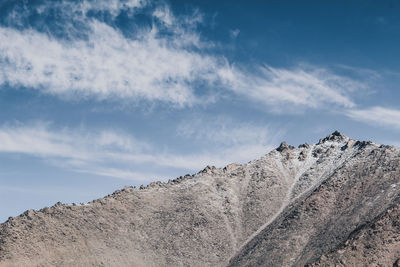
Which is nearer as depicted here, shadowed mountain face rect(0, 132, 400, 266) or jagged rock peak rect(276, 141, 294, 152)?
shadowed mountain face rect(0, 132, 400, 266)

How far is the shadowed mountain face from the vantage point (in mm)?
71188

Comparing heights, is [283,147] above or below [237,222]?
above

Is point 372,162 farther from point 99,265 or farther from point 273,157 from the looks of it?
point 99,265

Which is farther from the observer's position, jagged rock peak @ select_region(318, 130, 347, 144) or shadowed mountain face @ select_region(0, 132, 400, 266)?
jagged rock peak @ select_region(318, 130, 347, 144)

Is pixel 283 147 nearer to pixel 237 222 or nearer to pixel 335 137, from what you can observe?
pixel 335 137

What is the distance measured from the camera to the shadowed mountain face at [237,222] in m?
71.2

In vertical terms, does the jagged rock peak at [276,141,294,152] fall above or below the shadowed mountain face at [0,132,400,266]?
above

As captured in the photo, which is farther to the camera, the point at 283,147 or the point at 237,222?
the point at 283,147

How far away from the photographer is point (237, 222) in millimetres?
95125

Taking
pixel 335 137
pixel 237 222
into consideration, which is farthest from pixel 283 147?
pixel 237 222

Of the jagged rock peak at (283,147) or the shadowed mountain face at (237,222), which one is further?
the jagged rock peak at (283,147)

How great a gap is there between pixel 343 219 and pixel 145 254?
1404 inches

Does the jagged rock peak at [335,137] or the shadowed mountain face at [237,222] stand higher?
the jagged rock peak at [335,137]

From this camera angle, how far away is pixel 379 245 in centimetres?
6172
